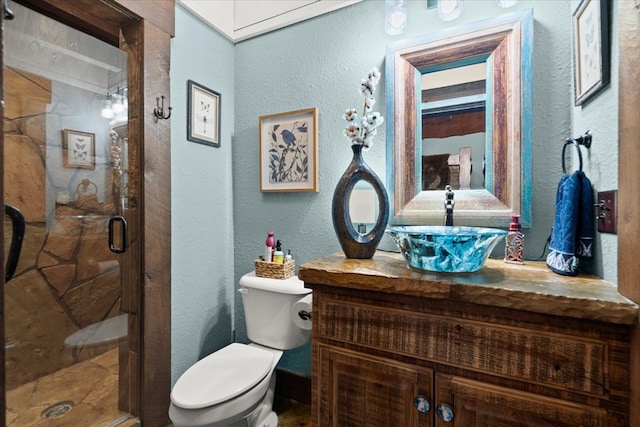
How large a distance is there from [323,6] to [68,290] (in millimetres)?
2336

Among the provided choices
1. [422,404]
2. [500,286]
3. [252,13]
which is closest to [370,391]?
[422,404]

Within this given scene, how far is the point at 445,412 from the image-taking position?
85 cm

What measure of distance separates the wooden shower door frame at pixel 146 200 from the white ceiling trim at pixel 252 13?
28 cm

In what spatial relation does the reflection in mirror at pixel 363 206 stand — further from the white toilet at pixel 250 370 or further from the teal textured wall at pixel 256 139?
Result: the white toilet at pixel 250 370

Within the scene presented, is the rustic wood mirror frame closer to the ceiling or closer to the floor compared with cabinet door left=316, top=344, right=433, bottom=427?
closer to the ceiling

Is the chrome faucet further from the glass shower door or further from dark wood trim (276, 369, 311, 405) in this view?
the glass shower door

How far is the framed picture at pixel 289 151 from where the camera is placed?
5.33 ft

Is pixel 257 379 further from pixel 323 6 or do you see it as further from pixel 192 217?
pixel 323 6

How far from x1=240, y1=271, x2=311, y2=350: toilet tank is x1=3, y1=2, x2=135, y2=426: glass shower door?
2.14 feet

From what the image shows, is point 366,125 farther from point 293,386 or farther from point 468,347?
point 293,386

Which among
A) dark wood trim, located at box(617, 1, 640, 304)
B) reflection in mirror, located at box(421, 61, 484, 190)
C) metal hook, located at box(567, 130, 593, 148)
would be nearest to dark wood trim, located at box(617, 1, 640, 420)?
dark wood trim, located at box(617, 1, 640, 304)

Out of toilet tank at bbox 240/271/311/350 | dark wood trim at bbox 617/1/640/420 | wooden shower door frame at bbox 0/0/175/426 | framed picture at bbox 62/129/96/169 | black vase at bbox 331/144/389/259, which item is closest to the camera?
dark wood trim at bbox 617/1/640/420

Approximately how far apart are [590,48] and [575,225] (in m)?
0.55

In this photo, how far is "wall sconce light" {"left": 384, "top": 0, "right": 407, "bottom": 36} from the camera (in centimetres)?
140
